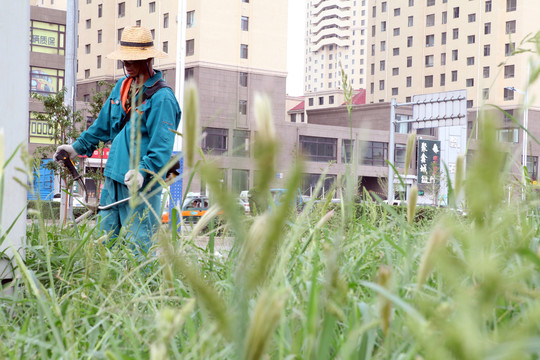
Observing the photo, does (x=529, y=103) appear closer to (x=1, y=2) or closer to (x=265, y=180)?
(x=265, y=180)

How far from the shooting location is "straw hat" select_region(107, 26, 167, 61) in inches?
136

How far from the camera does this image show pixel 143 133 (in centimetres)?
349

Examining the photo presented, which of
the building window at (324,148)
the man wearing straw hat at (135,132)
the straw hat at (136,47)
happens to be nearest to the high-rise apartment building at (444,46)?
the building window at (324,148)

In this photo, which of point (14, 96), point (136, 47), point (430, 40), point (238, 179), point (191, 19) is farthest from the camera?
point (430, 40)

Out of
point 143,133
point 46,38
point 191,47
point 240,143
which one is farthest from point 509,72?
point 240,143

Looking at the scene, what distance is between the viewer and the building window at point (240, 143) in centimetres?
50

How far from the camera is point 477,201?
40 cm

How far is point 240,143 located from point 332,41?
406 ft

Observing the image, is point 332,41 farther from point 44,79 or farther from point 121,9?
point 44,79

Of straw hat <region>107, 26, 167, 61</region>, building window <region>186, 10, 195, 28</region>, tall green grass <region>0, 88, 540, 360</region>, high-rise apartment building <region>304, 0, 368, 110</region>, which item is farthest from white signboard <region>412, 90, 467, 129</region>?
high-rise apartment building <region>304, 0, 368, 110</region>

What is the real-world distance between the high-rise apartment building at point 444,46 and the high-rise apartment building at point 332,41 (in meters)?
41.5

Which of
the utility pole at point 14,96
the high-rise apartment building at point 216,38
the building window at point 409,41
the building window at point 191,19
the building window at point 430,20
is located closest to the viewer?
the utility pole at point 14,96

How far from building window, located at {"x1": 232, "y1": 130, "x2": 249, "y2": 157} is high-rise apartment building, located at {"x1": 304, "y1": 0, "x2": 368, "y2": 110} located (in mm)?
115041

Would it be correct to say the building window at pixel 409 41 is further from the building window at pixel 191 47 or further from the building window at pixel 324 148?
the building window at pixel 191 47
